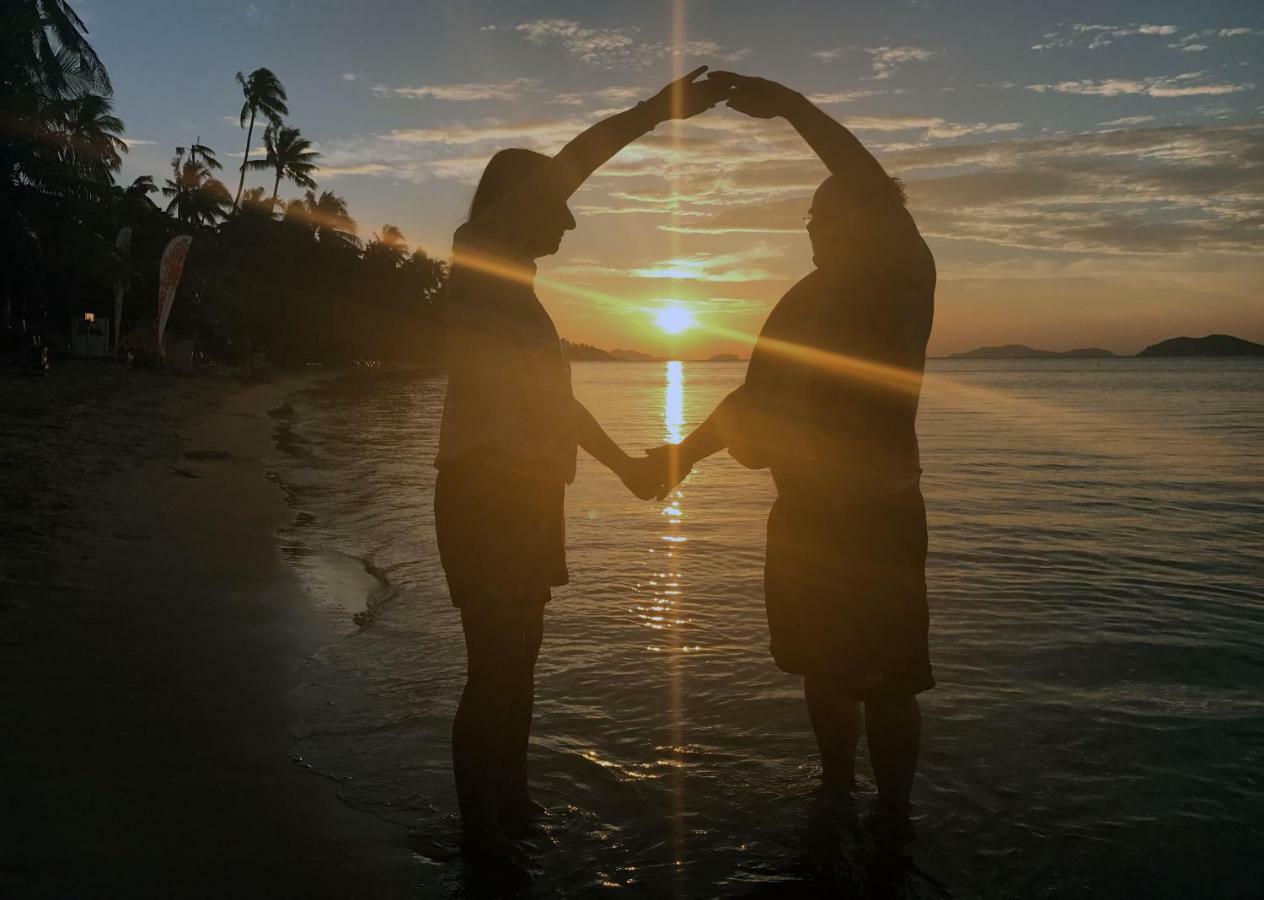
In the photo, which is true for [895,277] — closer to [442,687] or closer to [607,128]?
[607,128]

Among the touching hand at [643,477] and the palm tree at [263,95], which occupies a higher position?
the palm tree at [263,95]

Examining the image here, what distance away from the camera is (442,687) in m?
4.50

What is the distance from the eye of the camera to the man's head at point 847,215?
2627 millimetres

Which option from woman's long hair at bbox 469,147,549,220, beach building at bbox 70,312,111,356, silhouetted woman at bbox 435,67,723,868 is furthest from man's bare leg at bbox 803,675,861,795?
beach building at bbox 70,312,111,356

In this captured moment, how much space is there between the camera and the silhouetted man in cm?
265

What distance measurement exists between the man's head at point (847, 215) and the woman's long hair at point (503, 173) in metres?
0.93

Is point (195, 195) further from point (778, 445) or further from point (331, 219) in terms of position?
point (778, 445)

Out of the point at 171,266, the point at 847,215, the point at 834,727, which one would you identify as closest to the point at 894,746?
the point at 834,727

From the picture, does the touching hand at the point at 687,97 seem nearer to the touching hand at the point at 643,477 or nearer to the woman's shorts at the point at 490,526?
the woman's shorts at the point at 490,526

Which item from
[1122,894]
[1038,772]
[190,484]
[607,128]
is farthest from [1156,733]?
[190,484]

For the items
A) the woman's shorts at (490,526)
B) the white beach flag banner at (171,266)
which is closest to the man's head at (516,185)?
the woman's shorts at (490,526)

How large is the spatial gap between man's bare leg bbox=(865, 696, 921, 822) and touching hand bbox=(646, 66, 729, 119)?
6.69ft

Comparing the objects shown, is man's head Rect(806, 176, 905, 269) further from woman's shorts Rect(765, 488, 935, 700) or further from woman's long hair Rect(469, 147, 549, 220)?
woman's long hair Rect(469, 147, 549, 220)

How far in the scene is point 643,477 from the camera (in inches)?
145
